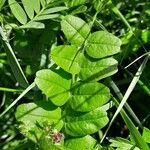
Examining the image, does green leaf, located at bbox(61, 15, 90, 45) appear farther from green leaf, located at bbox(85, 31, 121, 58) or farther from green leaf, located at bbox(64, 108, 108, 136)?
green leaf, located at bbox(64, 108, 108, 136)

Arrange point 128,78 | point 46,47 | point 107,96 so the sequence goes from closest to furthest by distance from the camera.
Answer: point 107,96
point 46,47
point 128,78

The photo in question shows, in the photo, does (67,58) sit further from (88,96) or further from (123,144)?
(123,144)

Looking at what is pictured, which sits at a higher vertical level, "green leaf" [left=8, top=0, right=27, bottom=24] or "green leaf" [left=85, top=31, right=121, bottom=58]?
"green leaf" [left=8, top=0, right=27, bottom=24]

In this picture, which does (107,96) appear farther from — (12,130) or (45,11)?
(12,130)

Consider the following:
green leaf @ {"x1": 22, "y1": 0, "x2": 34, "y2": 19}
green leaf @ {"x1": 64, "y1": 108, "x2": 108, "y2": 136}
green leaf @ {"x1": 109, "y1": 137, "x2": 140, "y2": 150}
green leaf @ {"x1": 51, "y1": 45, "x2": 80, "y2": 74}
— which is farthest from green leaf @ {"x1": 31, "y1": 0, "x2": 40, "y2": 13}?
green leaf @ {"x1": 109, "y1": 137, "x2": 140, "y2": 150}

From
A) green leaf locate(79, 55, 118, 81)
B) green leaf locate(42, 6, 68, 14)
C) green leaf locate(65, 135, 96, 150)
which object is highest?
green leaf locate(42, 6, 68, 14)

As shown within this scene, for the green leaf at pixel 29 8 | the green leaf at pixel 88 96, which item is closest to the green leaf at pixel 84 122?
the green leaf at pixel 88 96

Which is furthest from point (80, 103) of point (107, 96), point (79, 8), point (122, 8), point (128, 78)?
point (122, 8)
